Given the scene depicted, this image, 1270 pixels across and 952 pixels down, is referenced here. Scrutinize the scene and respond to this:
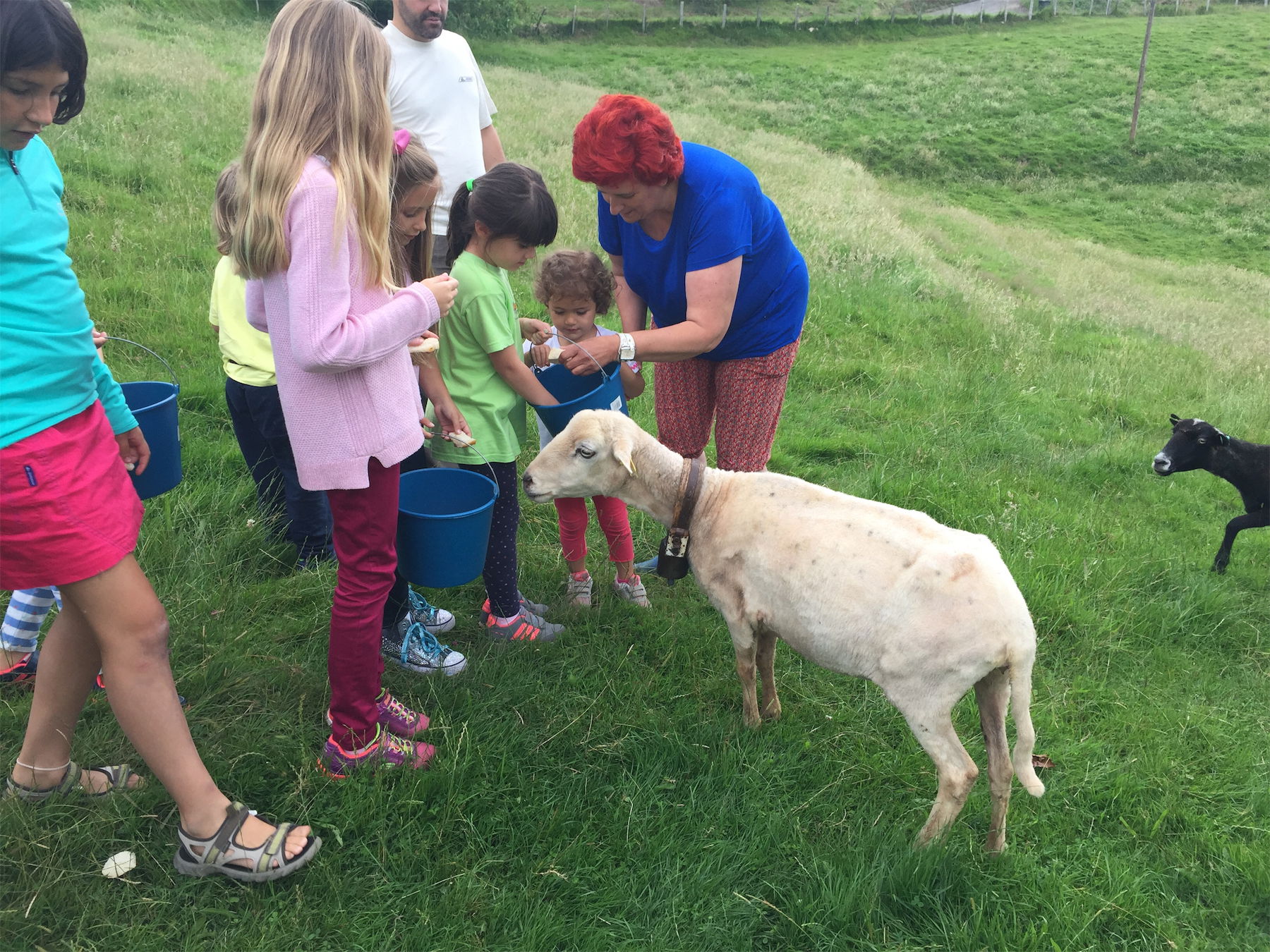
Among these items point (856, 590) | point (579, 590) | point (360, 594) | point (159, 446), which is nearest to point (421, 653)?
point (360, 594)

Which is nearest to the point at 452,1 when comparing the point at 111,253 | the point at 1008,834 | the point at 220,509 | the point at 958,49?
the point at 958,49

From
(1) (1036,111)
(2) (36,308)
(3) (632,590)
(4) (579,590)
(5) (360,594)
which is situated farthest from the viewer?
(1) (1036,111)

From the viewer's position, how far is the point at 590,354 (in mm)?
3607

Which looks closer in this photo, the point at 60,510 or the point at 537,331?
the point at 60,510

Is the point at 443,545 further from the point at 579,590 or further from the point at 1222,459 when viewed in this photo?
the point at 1222,459

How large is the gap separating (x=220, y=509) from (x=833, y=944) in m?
3.51

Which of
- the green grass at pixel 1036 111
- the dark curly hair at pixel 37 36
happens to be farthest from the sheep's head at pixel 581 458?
the green grass at pixel 1036 111

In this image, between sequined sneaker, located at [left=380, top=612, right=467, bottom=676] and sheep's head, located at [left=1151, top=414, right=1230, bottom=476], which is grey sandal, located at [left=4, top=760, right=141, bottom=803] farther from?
sheep's head, located at [left=1151, top=414, right=1230, bottom=476]

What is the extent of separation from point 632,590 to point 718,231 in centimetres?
194

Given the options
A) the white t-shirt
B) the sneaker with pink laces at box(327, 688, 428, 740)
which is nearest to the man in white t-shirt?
the white t-shirt

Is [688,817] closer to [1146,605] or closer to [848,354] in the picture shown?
[1146,605]

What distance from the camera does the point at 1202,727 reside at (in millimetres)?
3791

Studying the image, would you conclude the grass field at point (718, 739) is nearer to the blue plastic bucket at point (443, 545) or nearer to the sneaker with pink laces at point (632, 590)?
the sneaker with pink laces at point (632, 590)

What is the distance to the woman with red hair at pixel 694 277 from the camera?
11.2 feet
